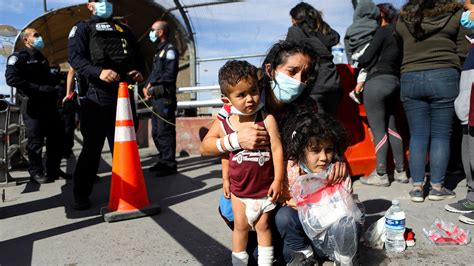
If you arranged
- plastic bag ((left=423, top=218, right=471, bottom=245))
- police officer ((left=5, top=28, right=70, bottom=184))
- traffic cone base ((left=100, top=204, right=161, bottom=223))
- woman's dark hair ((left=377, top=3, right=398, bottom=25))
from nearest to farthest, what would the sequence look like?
1. plastic bag ((left=423, top=218, right=471, bottom=245))
2. traffic cone base ((left=100, top=204, right=161, bottom=223))
3. woman's dark hair ((left=377, top=3, right=398, bottom=25))
4. police officer ((left=5, top=28, right=70, bottom=184))

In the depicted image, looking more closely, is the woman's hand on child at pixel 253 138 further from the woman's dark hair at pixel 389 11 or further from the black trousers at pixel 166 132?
the black trousers at pixel 166 132

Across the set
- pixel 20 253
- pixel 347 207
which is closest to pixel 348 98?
pixel 347 207

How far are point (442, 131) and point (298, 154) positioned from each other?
1.83 meters

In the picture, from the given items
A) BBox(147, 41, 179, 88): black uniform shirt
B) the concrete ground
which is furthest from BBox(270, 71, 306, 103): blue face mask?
BBox(147, 41, 179, 88): black uniform shirt

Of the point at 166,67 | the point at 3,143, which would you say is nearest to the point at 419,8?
the point at 166,67

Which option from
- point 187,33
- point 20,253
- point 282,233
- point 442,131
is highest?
point 187,33

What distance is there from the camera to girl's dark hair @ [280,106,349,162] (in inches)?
82.7

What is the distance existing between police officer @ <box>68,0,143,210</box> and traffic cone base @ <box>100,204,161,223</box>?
0.45m

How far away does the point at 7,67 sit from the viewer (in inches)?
193

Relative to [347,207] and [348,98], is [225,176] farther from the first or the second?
[348,98]

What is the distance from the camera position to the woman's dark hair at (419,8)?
3.23 meters

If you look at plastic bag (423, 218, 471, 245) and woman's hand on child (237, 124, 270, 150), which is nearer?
woman's hand on child (237, 124, 270, 150)

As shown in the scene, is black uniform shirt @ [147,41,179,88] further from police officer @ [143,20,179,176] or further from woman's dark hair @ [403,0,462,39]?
woman's dark hair @ [403,0,462,39]

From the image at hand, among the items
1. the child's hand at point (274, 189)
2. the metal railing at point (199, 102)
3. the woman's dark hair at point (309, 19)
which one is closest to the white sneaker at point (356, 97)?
the woman's dark hair at point (309, 19)
